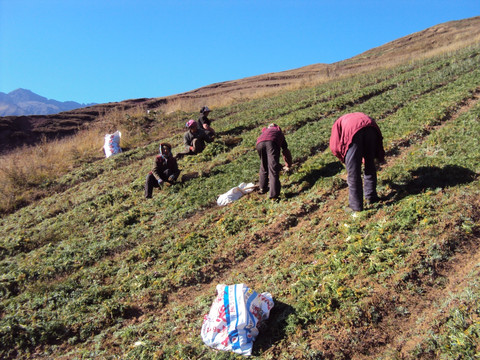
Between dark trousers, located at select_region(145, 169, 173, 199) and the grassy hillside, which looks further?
dark trousers, located at select_region(145, 169, 173, 199)

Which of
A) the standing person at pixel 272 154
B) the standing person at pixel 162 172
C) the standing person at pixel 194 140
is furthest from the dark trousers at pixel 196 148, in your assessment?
the standing person at pixel 272 154

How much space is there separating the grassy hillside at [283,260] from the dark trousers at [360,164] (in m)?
0.32

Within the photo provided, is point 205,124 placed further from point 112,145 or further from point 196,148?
point 112,145

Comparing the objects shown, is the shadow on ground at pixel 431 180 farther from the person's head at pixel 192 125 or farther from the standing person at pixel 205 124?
the standing person at pixel 205 124

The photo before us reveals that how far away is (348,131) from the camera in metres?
5.91

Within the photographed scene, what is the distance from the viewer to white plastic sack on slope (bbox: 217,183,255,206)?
27.7 ft

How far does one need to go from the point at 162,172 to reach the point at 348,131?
598 cm

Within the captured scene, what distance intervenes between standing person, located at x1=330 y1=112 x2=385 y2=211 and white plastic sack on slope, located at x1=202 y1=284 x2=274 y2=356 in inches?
107

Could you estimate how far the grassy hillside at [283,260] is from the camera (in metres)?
3.90

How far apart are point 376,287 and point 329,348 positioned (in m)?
1.03

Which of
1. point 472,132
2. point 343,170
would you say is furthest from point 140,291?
point 472,132

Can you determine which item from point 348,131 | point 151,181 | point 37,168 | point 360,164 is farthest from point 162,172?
point 37,168

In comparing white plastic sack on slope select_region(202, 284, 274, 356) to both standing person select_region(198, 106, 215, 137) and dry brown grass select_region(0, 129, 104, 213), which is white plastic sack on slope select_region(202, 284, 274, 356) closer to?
standing person select_region(198, 106, 215, 137)

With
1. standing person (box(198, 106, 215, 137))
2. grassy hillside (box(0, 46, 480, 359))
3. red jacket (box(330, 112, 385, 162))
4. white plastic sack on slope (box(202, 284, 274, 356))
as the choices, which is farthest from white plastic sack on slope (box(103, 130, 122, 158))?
white plastic sack on slope (box(202, 284, 274, 356))
